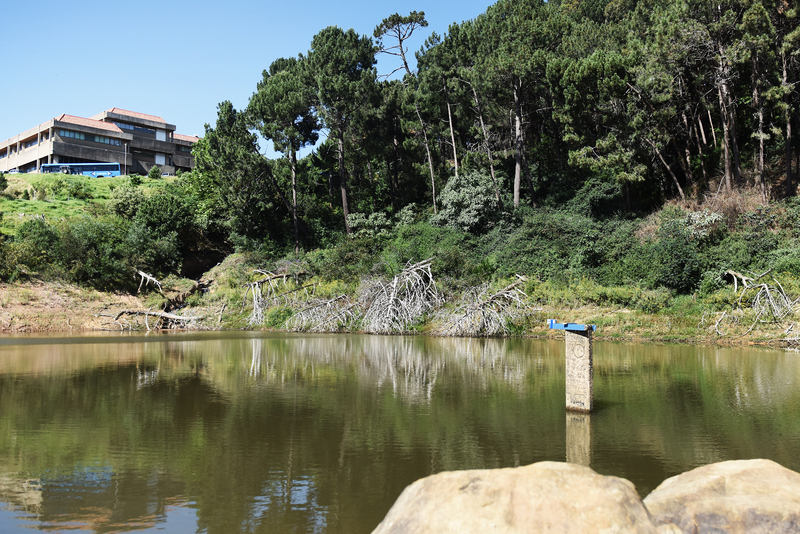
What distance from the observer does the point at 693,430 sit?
8.54 m

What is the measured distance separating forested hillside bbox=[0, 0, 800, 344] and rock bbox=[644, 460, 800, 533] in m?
20.0

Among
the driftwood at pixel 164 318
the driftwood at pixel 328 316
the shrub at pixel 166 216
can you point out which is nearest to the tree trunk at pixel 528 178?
the driftwood at pixel 328 316

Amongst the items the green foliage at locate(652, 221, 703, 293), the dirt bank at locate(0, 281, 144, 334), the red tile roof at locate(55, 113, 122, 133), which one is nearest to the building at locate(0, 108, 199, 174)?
the red tile roof at locate(55, 113, 122, 133)

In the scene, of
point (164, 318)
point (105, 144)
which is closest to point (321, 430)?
point (164, 318)

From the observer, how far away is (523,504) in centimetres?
334

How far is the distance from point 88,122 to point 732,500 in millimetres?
78791

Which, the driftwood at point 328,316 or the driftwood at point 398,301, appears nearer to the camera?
the driftwood at point 398,301

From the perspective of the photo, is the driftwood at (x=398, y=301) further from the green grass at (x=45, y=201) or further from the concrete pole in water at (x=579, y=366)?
the green grass at (x=45, y=201)

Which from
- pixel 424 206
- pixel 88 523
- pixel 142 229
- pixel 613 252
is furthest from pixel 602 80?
pixel 88 523

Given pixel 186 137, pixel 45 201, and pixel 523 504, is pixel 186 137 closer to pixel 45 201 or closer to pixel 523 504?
pixel 45 201

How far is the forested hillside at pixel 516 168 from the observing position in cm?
2608

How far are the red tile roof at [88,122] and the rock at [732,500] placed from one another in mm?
76824

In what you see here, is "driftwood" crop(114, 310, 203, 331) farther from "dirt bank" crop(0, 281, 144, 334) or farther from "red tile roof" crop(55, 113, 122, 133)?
"red tile roof" crop(55, 113, 122, 133)

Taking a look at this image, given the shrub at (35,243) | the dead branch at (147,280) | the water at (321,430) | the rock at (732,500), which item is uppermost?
the shrub at (35,243)
